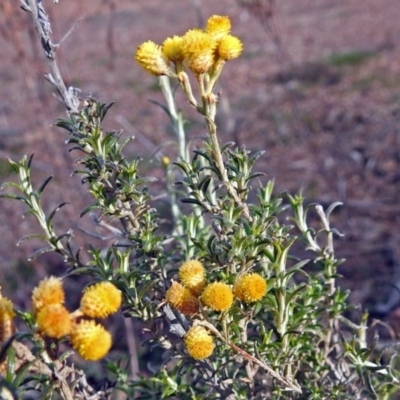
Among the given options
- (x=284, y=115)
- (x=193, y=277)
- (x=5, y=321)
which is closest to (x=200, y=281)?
(x=193, y=277)

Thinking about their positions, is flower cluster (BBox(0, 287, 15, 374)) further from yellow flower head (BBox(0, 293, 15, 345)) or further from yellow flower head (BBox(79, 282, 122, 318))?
yellow flower head (BBox(79, 282, 122, 318))

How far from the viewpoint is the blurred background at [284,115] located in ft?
13.8

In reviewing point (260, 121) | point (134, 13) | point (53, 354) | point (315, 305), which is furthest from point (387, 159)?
point (134, 13)

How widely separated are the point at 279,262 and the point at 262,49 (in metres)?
10.0

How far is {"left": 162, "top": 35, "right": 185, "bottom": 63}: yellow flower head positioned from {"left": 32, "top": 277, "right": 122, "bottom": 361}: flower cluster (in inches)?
16.0

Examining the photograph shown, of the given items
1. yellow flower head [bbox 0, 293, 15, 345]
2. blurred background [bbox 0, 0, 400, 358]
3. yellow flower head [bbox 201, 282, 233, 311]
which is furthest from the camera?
blurred background [bbox 0, 0, 400, 358]

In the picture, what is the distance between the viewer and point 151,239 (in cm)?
125

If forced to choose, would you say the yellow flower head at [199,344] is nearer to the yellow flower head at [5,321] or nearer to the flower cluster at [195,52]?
the yellow flower head at [5,321]

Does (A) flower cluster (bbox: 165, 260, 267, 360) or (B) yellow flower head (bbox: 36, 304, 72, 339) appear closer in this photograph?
(B) yellow flower head (bbox: 36, 304, 72, 339)

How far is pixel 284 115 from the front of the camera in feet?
24.4

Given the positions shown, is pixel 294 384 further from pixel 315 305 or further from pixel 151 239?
pixel 151 239

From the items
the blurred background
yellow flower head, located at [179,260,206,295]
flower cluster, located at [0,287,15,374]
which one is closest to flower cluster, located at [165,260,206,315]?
yellow flower head, located at [179,260,206,295]

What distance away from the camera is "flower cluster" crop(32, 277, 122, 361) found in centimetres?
92

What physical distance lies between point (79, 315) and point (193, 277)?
0.65 ft
